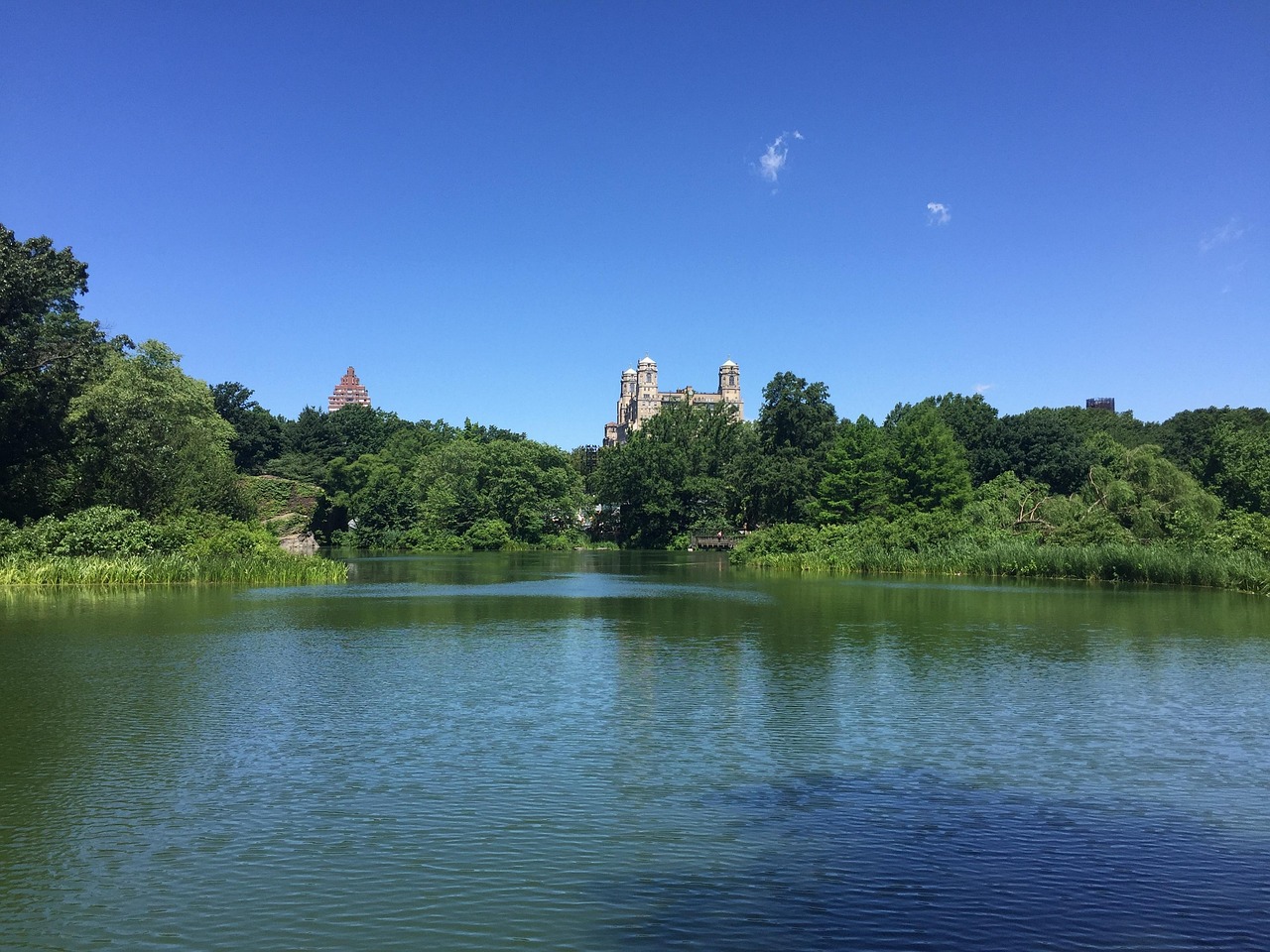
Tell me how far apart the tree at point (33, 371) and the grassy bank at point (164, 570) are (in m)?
5.03

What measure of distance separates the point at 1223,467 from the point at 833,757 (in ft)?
218

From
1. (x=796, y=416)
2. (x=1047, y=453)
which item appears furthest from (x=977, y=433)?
(x=796, y=416)

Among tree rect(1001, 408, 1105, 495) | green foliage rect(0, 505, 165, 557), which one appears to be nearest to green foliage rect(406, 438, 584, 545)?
tree rect(1001, 408, 1105, 495)

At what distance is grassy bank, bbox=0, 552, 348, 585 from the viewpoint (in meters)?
33.3

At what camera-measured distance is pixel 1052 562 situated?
40.5 m

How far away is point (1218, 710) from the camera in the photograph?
515 inches

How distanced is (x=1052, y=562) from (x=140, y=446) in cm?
3815

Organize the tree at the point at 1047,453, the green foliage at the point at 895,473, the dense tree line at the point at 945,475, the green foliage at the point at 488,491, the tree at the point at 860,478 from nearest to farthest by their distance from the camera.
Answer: the dense tree line at the point at 945,475 → the green foliage at the point at 895,473 → the tree at the point at 860,478 → the tree at the point at 1047,453 → the green foliage at the point at 488,491

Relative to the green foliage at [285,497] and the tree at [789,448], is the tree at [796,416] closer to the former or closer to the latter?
the tree at [789,448]

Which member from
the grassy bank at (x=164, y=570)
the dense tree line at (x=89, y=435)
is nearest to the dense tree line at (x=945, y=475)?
the dense tree line at (x=89, y=435)

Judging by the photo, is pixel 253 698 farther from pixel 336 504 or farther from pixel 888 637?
pixel 336 504

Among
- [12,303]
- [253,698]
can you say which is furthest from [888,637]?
[12,303]

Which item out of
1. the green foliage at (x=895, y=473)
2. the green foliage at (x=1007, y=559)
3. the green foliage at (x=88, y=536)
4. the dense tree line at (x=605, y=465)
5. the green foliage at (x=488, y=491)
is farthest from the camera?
the green foliage at (x=488, y=491)

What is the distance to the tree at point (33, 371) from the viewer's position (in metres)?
34.3
